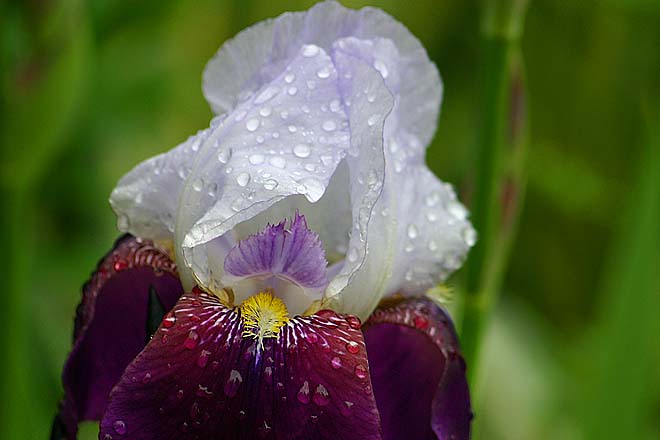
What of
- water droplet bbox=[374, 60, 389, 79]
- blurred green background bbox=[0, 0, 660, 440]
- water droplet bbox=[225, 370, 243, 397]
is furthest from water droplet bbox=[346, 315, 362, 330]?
Answer: blurred green background bbox=[0, 0, 660, 440]

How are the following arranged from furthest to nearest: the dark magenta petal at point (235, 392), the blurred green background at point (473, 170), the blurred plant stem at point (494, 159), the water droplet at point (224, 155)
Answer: the blurred green background at point (473, 170)
the blurred plant stem at point (494, 159)
the water droplet at point (224, 155)
the dark magenta petal at point (235, 392)

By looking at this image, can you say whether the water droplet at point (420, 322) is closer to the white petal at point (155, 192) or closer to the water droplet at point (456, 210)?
the water droplet at point (456, 210)

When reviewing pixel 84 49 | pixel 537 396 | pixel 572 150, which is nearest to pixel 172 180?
pixel 84 49

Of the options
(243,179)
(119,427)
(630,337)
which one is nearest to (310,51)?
(243,179)

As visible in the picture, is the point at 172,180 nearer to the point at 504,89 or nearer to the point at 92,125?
the point at 504,89

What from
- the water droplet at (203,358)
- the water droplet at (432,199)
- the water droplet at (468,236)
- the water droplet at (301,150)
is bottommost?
the water droplet at (203,358)

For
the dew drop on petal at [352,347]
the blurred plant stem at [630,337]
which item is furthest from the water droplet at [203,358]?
the blurred plant stem at [630,337]

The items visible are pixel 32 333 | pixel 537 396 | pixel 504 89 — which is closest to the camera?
pixel 504 89

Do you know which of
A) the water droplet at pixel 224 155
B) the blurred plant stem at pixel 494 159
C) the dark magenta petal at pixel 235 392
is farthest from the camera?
the blurred plant stem at pixel 494 159
